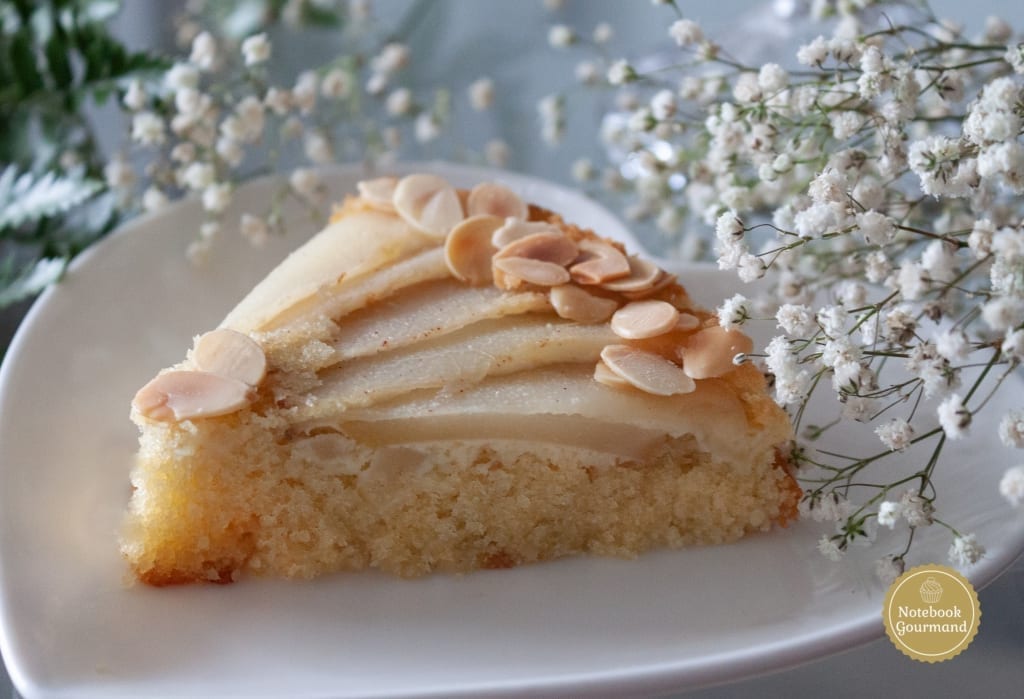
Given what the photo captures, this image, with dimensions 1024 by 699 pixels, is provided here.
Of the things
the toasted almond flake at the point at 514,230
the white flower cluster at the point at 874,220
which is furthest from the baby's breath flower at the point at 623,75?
the toasted almond flake at the point at 514,230

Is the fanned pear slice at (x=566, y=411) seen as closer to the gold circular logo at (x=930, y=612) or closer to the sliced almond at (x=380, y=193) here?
the gold circular logo at (x=930, y=612)

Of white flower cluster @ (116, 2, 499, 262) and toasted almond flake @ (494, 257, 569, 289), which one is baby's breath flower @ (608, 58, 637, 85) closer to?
toasted almond flake @ (494, 257, 569, 289)

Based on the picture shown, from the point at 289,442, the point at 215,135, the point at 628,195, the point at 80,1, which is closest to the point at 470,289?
the point at 289,442

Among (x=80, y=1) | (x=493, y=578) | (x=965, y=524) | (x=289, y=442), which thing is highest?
(x=80, y=1)

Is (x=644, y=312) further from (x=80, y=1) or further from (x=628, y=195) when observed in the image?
(x=80, y=1)

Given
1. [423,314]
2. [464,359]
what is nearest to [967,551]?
[464,359]

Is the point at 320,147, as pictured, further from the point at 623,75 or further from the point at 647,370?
the point at 647,370
